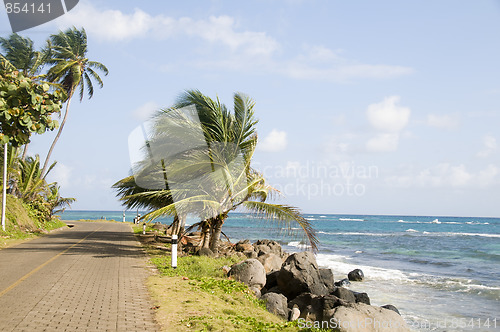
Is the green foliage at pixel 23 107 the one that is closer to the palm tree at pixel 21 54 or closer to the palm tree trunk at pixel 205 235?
the palm tree trunk at pixel 205 235

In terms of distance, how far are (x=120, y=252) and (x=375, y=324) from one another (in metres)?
11.7

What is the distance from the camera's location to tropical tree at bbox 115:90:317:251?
54.4 feet

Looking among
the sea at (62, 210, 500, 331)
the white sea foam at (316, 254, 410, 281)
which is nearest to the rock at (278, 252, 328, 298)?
the sea at (62, 210, 500, 331)

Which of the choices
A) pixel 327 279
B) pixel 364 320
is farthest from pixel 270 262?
pixel 364 320

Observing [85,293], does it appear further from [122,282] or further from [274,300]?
[274,300]

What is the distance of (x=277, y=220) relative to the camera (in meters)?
15.5

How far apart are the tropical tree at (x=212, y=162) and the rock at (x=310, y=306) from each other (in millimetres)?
5060

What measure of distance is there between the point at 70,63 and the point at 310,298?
116 feet

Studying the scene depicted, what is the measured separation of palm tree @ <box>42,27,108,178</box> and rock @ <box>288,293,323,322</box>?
108 ft

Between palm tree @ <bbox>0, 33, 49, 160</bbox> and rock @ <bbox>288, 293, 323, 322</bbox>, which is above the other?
palm tree @ <bbox>0, 33, 49, 160</bbox>

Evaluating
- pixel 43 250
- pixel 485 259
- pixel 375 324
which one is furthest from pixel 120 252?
pixel 485 259

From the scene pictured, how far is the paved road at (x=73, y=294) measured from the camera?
6594mm

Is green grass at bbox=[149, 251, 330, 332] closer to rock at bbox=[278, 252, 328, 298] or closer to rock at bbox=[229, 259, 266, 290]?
rock at bbox=[229, 259, 266, 290]

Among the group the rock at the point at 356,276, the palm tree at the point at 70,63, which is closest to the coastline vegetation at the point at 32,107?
the palm tree at the point at 70,63
